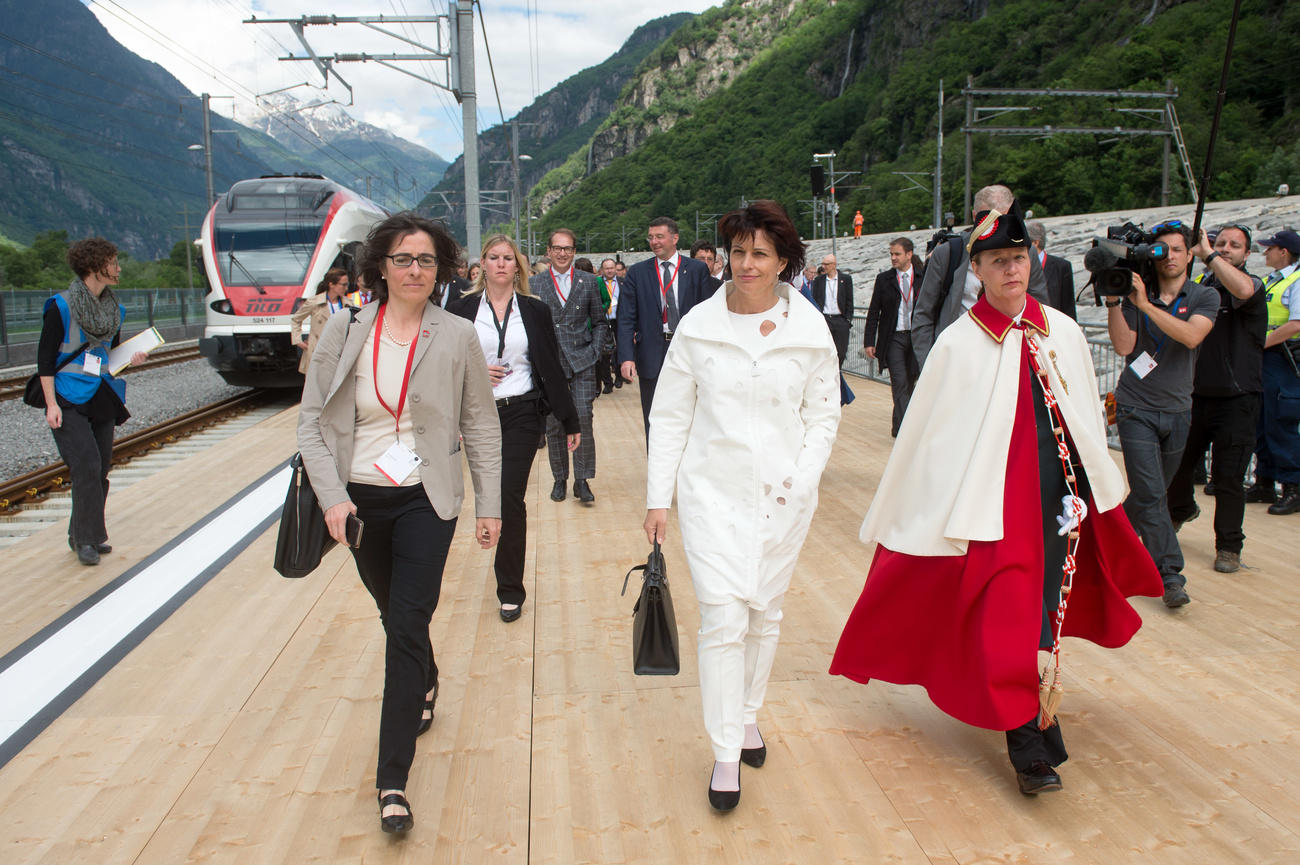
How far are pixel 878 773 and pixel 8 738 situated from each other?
302 cm

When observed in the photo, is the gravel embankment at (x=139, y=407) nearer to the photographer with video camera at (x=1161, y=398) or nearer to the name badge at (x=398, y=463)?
the name badge at (x=398, y=463)

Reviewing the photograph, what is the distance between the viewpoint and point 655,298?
697 cm

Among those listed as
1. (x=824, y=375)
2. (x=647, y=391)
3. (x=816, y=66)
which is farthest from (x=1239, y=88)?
Result: (x=816, y=66)

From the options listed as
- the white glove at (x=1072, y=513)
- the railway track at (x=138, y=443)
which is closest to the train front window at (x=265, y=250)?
the railway track at (x=138, y=443)

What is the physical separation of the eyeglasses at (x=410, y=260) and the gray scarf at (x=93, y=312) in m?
3.37

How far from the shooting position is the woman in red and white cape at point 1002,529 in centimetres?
303

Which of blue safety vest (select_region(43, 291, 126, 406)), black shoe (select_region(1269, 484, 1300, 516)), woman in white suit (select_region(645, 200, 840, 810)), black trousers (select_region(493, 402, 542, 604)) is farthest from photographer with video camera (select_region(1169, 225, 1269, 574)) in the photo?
blue safety vest (select_region(43, 291, 126, 406))

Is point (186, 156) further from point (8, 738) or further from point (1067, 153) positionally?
point (8, 738)

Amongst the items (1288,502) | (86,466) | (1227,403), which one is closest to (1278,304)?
(1288,502)

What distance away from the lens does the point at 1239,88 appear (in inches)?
1889

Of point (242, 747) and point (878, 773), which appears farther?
point (242, 747)

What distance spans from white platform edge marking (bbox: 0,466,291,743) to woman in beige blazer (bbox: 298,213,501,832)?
169 cm

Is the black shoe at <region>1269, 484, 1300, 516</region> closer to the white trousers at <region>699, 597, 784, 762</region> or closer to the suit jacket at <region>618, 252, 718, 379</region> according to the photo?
the suit jacket at <region>618, 252, 718, 379</region>

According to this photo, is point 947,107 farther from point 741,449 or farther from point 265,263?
point 741,449
